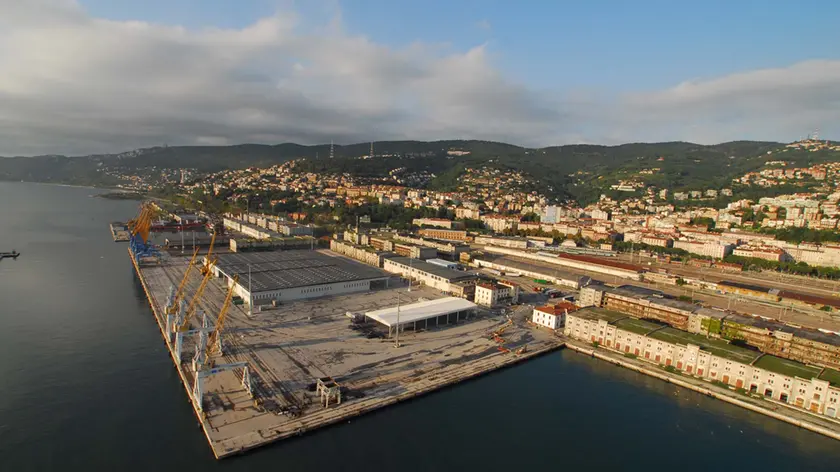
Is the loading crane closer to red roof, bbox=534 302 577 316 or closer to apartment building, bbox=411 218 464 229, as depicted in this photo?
red roof, bbox=534 302 577 316

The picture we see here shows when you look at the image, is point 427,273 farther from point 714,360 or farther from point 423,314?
point 714,360

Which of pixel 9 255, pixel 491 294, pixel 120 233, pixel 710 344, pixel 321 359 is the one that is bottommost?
pixel 9 255

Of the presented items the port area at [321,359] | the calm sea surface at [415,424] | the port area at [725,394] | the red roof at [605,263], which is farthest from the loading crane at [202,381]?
the red roof at [605,263]

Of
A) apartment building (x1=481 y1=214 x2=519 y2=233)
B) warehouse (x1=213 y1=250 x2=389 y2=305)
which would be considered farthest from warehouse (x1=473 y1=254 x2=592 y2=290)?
apartment building (x1=481 y1=214 x2=519 y2=233)

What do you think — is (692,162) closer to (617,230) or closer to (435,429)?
(617,230)

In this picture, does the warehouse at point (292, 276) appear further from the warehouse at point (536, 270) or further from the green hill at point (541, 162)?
the green hill at point (541, 162)

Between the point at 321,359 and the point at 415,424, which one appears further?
the point at 321,359

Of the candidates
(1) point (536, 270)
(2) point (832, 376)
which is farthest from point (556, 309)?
(1) point (536, 270)
